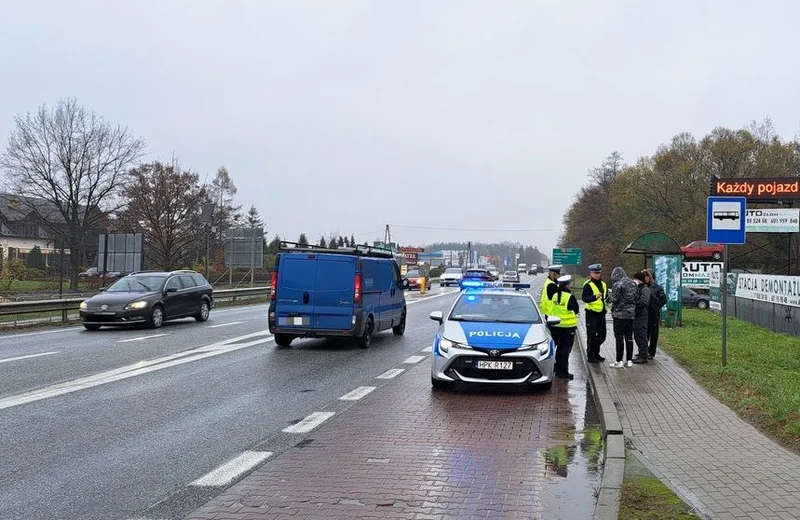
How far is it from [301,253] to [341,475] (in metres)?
10.0

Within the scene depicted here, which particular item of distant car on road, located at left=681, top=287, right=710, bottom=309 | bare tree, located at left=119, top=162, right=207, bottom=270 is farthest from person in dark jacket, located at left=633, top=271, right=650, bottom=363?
bare tree, located at left=119, top=162, right=207, bottom=270

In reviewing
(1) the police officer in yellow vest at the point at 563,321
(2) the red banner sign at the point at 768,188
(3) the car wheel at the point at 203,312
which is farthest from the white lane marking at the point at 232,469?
(2) the red banner sign at the point at 768,188

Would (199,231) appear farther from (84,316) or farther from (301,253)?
(301,253)

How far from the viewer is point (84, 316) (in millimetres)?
19562

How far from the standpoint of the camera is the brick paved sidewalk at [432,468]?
5.05m

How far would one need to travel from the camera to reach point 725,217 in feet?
38.1

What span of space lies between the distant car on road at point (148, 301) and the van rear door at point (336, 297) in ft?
22.6

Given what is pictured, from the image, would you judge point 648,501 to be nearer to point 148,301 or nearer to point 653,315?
point 653,315

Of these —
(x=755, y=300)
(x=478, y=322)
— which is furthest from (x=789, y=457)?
(x=755, y=300)

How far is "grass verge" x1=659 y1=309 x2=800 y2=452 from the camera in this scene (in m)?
7.82

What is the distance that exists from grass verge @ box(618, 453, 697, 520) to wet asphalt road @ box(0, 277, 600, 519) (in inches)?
120

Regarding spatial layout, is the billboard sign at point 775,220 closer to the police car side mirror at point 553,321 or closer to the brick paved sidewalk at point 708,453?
the police car side mirror at point 553,321

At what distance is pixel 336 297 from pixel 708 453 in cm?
975

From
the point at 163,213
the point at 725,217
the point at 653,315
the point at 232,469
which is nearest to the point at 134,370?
the point at 232,469
